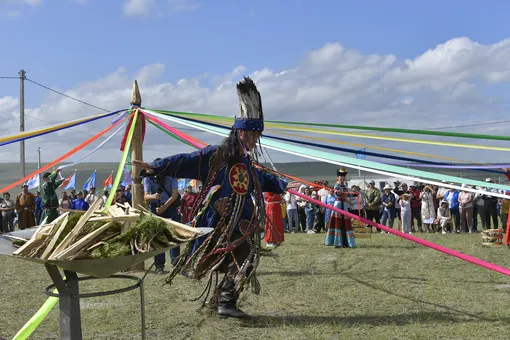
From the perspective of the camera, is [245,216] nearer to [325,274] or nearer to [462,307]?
[462,307]

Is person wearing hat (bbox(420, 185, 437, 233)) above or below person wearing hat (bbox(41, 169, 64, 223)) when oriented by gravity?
below

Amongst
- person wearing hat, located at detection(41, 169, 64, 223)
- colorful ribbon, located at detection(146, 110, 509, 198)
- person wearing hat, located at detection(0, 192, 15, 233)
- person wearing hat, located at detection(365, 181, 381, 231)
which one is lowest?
person wearing hat, located at detection(0, 192, 15, 233)

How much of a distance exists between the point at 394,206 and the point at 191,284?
416 inches

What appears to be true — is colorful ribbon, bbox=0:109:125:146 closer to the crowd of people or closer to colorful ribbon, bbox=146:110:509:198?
colorful ribbon, bbox=146:110:509:198

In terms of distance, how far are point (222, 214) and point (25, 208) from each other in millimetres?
13497

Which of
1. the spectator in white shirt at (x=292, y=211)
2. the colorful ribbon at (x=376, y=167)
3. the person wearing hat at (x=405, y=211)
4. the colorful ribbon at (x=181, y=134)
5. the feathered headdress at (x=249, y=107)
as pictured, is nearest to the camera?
the colorful ribbon at (x=376, y=167)

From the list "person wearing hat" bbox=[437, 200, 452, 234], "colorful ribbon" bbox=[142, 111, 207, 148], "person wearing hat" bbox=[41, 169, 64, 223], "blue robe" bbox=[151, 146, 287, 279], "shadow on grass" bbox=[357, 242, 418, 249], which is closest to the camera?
"blue robe" bbox=[151, 146, 287, 279]

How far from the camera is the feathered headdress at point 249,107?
4.91 meters

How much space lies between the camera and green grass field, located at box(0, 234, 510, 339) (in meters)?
4.55

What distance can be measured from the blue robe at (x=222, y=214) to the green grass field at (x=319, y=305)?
543mm

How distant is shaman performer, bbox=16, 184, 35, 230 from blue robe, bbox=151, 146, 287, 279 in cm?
1317

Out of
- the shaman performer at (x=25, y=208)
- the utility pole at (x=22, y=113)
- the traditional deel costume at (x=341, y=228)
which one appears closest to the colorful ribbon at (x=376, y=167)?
the traditional deel costume at (x=341, y=228)

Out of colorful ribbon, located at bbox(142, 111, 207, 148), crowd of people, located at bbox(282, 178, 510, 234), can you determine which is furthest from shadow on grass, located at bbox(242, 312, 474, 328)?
crowd of people, located at bbox(282, 178, 510, 234)

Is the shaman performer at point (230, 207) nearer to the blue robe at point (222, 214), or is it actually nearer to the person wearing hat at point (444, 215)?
the blue robe at point (222, 214)
